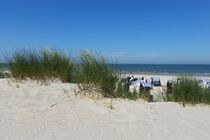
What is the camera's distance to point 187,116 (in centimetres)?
569

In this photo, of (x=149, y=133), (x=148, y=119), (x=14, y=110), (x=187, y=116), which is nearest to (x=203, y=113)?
(x=187, y=116)

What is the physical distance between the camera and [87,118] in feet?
17.0

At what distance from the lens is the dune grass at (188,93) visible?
676 cm

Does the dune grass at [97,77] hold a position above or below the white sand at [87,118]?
above

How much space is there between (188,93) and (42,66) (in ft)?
10.6

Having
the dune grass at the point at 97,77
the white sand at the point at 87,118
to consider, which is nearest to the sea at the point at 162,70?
the dune grass at the point at 97,77

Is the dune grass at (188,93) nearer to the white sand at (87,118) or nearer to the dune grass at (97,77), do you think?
the white sand at (87,118)

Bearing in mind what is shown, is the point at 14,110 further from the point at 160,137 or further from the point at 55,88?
the point at 160,137

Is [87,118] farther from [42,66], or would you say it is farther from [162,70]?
[162,70]

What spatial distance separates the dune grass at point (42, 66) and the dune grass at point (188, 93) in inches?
95.4

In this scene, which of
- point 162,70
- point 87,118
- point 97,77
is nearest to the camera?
point 87,118

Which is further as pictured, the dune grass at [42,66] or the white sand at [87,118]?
the dune grass at [42,66]

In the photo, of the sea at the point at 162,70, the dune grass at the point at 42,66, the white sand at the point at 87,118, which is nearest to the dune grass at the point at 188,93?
the white sand at the point at 87,118

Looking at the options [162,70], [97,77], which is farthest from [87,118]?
[162,70]
